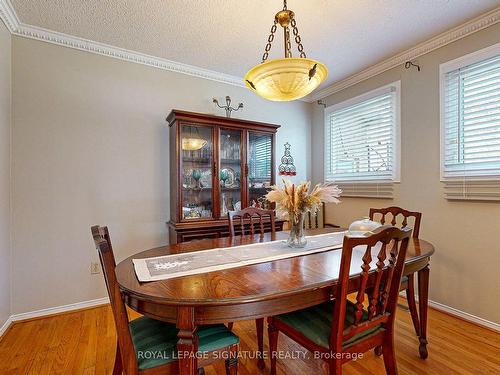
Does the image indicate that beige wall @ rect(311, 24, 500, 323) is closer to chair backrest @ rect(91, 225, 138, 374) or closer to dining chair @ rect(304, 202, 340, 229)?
dining chair @ rect(304, 202, 340, 229)

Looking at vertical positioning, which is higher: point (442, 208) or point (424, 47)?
point (424, 47)

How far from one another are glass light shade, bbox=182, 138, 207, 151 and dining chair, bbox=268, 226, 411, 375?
185 cm

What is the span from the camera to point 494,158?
2.13 metres

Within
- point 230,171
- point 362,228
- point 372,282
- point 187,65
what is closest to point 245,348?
point 372,282

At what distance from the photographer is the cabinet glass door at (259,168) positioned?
314 centimetres

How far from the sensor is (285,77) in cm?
157

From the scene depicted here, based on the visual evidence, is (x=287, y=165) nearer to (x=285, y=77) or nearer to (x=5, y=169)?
(x=285, y=77)

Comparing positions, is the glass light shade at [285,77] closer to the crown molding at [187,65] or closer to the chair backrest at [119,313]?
the chair backrest at [119,313]

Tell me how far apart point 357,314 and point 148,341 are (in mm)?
963

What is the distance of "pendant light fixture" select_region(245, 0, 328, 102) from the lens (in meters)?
1.52

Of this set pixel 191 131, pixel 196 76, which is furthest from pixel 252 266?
pixel 196 76

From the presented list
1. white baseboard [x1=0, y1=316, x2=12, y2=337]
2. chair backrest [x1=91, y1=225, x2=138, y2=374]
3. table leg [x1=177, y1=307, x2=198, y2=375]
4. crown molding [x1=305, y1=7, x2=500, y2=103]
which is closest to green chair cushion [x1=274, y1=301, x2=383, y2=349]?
table leg [x1=177, y1=307, x2=198, y2=375]

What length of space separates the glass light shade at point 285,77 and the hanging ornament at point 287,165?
1.97m

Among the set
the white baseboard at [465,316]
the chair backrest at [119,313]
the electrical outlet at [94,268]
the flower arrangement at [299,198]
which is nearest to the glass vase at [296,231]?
the flower arrangement at [299,198]
